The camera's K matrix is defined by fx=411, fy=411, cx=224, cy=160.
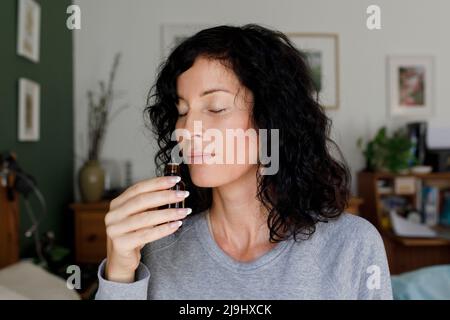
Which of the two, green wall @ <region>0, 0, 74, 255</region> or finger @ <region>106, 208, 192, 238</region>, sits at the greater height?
green wall @ <region>0, 0, 74, 255</region>

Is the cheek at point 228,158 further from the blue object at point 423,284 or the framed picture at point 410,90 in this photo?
the framed picture at point 410,90

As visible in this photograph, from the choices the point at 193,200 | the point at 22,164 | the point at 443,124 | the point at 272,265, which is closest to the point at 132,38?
the point at 22,164

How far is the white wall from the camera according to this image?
0.45 metres

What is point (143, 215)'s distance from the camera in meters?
0.33

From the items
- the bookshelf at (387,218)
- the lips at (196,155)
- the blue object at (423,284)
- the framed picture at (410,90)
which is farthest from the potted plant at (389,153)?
the lips at (196,155)

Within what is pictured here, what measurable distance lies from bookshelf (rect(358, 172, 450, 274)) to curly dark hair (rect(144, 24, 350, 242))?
0.32 m

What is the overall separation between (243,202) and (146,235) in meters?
0.15

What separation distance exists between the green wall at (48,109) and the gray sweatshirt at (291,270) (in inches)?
26.0

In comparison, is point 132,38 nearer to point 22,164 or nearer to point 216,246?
point 22,164

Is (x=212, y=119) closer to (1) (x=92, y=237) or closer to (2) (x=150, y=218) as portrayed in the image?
(2) (x=150, y=218)

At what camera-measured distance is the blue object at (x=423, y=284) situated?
75 cm

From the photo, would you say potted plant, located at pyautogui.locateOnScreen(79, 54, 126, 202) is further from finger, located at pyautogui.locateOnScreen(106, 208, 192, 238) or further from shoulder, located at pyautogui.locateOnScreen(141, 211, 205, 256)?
finger, located at pyautogui.locateOnScreen(106, 208, 192, 238)

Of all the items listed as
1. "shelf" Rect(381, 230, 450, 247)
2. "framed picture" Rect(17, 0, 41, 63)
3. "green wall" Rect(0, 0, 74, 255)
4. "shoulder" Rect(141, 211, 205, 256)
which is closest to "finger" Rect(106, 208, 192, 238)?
"shoulder" Rect(141, 211, 205, 256)

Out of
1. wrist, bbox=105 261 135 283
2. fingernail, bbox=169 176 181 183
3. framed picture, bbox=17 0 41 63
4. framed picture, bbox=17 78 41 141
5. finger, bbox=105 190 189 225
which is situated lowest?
wrist, bbox=105 261 135 283
